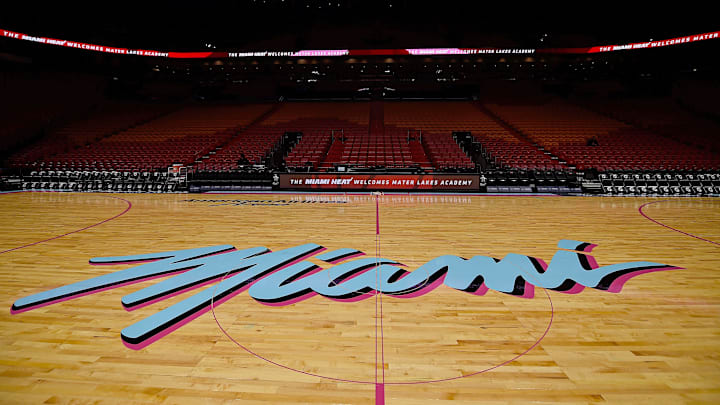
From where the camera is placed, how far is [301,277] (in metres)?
3.07

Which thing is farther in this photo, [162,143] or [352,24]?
[352,24]

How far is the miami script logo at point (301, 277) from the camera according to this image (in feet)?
8.48

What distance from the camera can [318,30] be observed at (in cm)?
1844

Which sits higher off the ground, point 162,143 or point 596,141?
point 596,141

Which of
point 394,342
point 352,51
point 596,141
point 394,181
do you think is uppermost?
point 352,51

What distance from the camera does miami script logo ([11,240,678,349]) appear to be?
8.48ft

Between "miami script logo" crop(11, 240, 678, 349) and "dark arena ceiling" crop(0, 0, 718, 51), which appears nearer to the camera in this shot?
"miami script logo" crop(11, 240, 678, 349)

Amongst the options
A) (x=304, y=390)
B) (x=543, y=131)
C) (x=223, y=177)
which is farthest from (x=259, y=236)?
(x=543, y=131)

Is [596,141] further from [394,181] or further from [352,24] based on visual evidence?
[352,24]

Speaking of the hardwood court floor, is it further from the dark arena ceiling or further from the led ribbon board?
the dark arena ceiling

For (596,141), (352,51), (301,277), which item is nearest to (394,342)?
(301,277)

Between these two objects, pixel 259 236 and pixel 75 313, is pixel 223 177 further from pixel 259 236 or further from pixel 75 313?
pixel 75 313

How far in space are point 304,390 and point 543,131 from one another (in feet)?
52.0

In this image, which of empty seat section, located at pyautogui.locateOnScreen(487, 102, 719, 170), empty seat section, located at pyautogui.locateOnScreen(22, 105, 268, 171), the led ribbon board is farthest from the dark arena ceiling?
empty seat section, located at pyautogui.locateOnScreen(22, 105, 268, 171)
